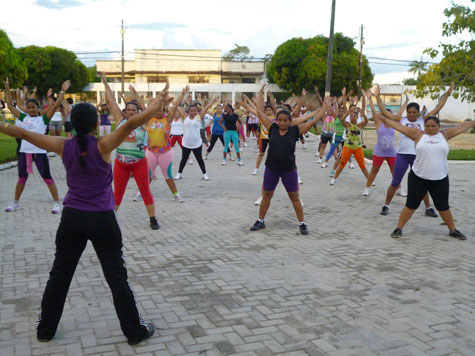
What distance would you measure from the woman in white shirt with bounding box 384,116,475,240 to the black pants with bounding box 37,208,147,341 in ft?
14.7

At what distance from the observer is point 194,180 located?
11.7 metres

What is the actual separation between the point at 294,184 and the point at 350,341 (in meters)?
3.36

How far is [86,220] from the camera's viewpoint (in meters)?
3.58

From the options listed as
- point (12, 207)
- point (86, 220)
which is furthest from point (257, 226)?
point (12, 207)

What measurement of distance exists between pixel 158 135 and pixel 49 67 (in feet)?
171

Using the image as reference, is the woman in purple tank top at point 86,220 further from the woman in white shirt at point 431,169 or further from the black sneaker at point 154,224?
the woman in white shirt at point 431,169

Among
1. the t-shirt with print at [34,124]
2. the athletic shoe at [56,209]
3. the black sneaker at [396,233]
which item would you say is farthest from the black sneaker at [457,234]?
the t-shirt with print at [34,124]

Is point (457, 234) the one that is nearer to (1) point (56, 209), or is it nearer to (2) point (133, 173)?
(2) point (133, 173)

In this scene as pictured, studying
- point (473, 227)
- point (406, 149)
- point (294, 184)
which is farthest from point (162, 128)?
point (473, 227)

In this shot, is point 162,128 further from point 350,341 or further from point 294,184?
point 350,341

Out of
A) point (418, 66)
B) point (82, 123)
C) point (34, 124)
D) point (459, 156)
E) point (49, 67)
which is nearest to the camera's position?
point (82, 123)

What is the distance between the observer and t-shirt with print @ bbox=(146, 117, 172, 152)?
830 centimetres

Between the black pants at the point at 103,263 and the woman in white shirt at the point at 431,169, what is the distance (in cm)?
448

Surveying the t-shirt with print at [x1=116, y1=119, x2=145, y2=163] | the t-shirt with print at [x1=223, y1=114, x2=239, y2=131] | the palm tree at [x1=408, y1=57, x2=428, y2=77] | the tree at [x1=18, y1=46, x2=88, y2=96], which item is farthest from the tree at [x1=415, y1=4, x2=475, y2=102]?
the palm tree at [x1=408, y1=57, x2=428, y2=77]
